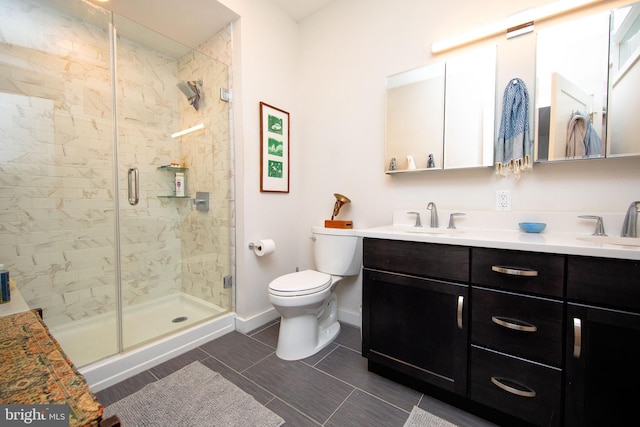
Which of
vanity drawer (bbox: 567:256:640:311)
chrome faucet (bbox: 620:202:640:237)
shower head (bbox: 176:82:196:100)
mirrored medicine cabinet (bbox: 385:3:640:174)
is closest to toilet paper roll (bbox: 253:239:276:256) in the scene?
mirrored medicine cabinet (bbox: 385:3:640:174)

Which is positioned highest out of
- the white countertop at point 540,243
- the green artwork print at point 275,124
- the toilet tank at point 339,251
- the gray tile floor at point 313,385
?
the green artwork print at point 275,124

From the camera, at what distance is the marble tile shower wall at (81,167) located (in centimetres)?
172

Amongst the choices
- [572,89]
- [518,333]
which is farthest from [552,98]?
[518,333]

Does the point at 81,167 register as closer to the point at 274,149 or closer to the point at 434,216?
the point at 274,149

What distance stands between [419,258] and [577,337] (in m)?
0.60

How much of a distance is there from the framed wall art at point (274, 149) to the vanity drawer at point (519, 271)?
1.56 meters

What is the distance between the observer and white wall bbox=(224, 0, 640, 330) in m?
1.56

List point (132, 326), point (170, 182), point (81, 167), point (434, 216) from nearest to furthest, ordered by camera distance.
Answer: point (434, 216) < point (132, 326) < point (81, 167) < point (170, 182)

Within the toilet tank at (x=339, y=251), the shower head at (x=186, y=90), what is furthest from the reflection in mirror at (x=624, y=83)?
the shower head at (x=186, y=90)

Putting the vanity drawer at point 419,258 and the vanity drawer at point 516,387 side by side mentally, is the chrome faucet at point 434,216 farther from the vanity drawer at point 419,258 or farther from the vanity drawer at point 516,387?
the vanity drawer at point 516,387

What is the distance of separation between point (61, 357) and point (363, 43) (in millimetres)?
2362

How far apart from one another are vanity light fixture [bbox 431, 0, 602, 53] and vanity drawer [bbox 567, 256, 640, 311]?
1271 mm

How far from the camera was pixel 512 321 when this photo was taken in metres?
1.07

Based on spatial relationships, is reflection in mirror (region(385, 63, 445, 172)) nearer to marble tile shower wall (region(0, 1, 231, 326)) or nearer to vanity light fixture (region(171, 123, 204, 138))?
marble tile shower wall (region(0, 1, 231, 326))
